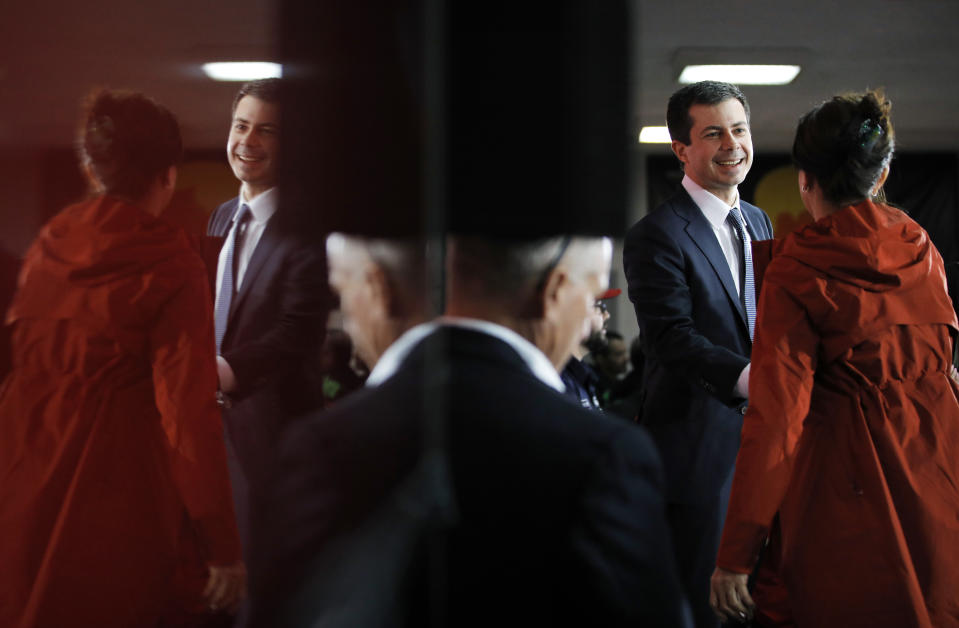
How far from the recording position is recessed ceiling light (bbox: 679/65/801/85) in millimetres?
1848

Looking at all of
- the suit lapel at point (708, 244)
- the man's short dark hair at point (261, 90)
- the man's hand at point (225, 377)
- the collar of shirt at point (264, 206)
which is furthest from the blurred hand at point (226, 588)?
the suit lapel at point (708, 244)

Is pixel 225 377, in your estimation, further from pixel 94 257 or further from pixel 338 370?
pixel 94 257

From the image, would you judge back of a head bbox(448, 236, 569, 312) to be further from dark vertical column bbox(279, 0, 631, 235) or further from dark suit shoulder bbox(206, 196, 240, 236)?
dark suit shoulder bbox(206, 196, 240, 236)

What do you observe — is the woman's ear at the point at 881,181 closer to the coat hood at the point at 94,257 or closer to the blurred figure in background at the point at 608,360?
the blurred figure in background at the point at 608,360

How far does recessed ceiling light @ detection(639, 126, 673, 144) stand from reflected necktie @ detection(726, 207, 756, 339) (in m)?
0.21

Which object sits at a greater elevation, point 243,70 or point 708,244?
point 243,70

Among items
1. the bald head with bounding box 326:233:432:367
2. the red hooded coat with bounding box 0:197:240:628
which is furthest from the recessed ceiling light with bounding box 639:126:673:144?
the red hooded coat with bounding box 0:197:240:628

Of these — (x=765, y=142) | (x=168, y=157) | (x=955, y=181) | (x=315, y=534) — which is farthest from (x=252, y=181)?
(x=955, y=181)

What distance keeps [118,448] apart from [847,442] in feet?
4.91

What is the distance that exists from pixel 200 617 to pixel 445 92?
1.18 metres

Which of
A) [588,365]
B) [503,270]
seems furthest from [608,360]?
[503,270]

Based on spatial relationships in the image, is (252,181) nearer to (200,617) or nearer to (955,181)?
(200,617)

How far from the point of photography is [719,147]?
183cm

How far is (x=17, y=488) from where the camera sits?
178cm
